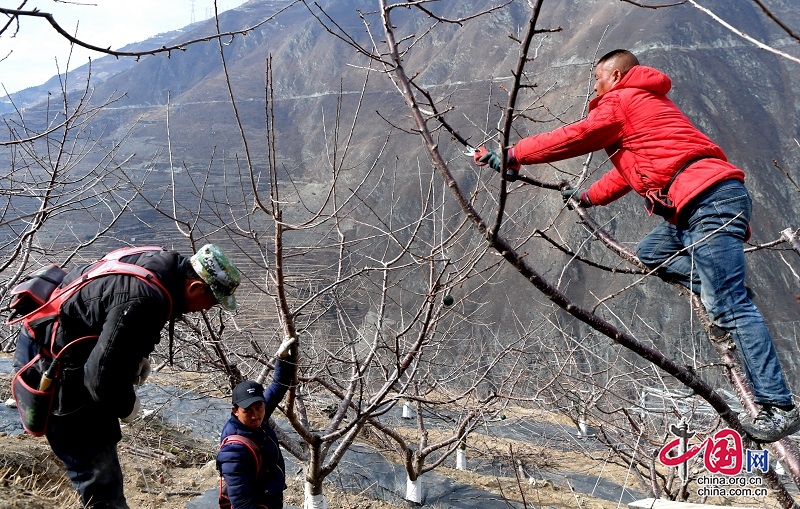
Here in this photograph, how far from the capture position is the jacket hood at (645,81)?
2367 mm

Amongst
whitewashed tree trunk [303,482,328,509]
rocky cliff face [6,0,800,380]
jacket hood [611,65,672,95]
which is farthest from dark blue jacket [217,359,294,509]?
rocky cliff face [6,0,800,380]

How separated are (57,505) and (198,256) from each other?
1.92 meters

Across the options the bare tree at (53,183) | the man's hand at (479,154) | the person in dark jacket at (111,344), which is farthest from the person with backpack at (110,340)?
the man's hand at (479,154)

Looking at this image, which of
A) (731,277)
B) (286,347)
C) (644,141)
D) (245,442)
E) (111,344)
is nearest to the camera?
(111,344)

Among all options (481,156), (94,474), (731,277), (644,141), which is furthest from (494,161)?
(94,474)

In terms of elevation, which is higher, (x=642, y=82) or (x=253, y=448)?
(x=642, y=82)

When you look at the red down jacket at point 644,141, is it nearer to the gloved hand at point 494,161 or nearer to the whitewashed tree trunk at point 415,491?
the gloved hand at point 494,161

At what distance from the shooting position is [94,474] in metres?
2.28

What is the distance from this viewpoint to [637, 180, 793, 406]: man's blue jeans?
196 cm

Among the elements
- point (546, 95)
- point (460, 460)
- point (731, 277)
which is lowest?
point (460, 460)

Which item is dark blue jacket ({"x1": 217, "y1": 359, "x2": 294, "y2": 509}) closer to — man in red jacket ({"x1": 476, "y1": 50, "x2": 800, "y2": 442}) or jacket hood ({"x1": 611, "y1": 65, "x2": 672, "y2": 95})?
man in red jacket ({"x1": 476, "y1": 50, "x2": 800, "y2": 442})

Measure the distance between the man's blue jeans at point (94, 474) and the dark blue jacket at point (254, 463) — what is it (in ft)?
1.84

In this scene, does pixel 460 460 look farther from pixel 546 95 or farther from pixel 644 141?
pixel 644 141

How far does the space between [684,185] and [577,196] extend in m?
0.55
